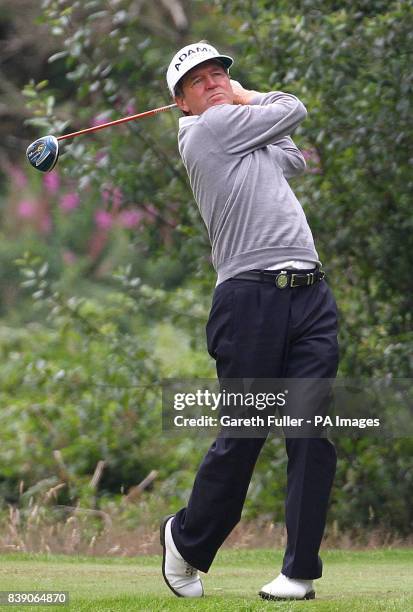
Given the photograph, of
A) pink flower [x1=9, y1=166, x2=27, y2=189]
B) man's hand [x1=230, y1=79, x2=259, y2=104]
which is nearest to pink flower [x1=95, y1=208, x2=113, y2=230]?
pink flower [x1=9, y1=166, x2=27, y2=189]

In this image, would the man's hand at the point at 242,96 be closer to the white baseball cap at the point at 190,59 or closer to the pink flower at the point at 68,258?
the white baseball cap at the point at 190,59

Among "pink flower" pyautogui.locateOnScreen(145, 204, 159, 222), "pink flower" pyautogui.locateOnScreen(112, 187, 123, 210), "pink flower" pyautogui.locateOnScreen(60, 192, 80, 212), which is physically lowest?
"pink flower" pyautogui.locateOnScreen(60, 192, 80, 212)

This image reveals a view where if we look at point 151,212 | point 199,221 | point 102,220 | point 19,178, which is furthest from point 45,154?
point 19,178

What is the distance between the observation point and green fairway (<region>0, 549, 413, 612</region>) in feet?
13.9

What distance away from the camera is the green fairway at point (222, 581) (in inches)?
167

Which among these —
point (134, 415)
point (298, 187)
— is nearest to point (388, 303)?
point (298, 187)

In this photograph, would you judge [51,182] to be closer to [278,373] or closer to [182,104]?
[182,104]

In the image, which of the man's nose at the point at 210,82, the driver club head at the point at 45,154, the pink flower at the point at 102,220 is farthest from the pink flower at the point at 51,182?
the man's nose at the point at 210,82

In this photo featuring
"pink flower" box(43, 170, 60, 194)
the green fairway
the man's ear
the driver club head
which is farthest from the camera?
"pink flower" box(43, 170, 60, 194)

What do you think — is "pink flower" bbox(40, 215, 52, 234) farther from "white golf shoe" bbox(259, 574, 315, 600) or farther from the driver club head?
"white golf shoe" bbox(259, 574, 315, 600)

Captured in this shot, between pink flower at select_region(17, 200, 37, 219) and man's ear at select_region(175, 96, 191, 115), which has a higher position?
man's ear at select_region(175, 96, 191, 115)

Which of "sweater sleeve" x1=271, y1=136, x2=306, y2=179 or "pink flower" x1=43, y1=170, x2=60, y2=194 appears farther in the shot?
"pink flower" x1=43, y1=170, x2=60, y2=194

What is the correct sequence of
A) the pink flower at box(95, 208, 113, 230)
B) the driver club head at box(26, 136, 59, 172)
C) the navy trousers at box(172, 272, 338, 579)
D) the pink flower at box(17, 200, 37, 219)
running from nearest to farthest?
the navy trousers at box(172, 272, 338, 579) < the driver club head at box(26, 136, 59, 172) < the pink flower at box(95, 208, 113, 230) < the pink flower at box(17, 200, 37, 219)

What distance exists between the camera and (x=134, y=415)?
8648 millimetres
